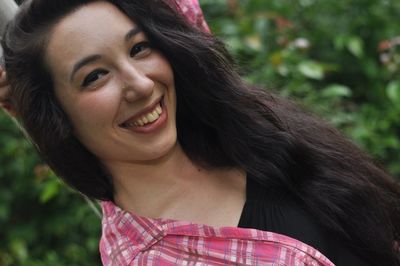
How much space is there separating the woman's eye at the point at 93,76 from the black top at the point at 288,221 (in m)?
0.39

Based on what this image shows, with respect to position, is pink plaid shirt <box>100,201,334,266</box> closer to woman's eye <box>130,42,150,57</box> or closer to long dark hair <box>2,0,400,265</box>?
long dark hair <box>2,0,400,265</box>

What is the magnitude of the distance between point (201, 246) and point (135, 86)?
332mm

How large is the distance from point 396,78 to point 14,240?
5.05 feet

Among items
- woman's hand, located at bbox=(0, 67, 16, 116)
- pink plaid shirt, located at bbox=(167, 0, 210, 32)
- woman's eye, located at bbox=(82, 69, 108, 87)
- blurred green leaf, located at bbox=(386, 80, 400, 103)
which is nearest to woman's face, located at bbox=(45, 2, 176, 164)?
woman's eye, located at bbox=(82, 69, 108, 87)

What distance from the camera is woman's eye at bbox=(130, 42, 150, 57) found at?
151cm

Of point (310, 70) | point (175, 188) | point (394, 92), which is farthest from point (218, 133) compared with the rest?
point (394, 92)

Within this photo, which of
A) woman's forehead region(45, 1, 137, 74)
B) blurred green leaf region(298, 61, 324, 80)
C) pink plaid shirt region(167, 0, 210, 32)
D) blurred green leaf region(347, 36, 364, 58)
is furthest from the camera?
blurred green leaf region(347, 36, 364, 58)

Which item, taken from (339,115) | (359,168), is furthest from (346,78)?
(359,168)

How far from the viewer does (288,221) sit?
5.17 ft

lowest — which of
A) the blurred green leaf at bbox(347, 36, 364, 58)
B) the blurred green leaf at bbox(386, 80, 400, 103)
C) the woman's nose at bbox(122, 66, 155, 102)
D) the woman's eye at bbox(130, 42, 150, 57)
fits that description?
the blurred green leaf at bbox(386, 80, 400, 103)

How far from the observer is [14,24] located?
5.04 ft

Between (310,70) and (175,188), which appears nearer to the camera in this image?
(175,188)

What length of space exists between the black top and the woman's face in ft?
0.70

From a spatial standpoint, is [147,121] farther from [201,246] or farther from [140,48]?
[201,246]
